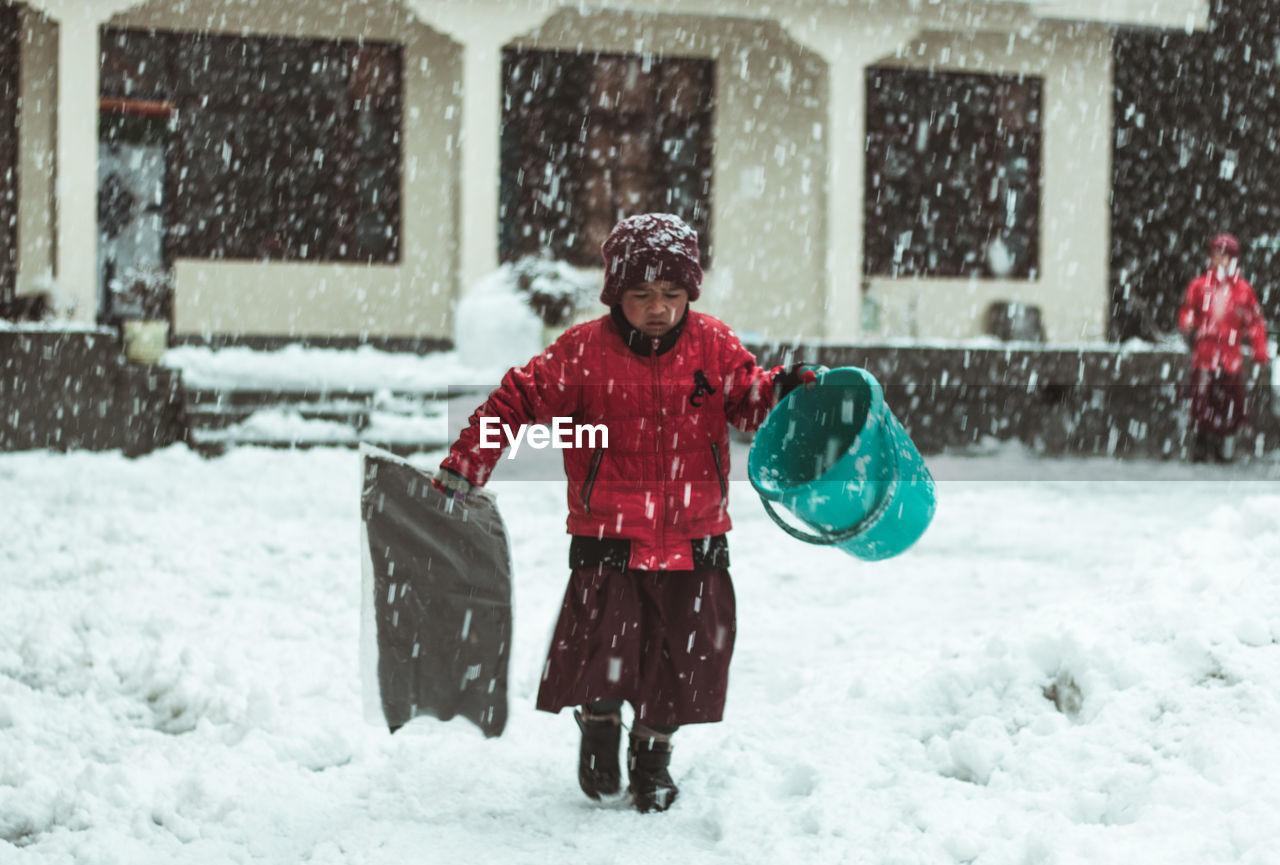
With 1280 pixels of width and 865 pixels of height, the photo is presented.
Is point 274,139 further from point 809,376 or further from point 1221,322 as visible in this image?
point 809,376

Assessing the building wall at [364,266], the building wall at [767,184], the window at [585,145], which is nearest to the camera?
the building wall at [364,266]

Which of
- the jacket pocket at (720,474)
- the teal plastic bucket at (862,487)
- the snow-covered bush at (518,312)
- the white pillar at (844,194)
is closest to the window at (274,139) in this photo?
the snow-covered bush at (518,312)

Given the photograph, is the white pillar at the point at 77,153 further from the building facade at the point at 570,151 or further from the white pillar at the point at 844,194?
the white pillar at the point at 844,194

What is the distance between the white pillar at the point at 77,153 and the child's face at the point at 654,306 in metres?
9.09

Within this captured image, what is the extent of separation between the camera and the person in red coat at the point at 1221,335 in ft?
30.4

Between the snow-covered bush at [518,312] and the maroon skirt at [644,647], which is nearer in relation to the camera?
the maroon skirt at [644,647]

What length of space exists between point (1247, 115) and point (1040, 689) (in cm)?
1590

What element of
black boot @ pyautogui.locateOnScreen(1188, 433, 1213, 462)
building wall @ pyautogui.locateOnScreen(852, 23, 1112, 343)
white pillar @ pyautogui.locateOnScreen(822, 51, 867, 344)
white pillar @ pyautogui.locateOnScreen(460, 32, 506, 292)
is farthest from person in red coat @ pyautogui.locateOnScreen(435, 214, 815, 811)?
building wall @ pyautogui.locateOnScreen(852, 23, 1112, 343)

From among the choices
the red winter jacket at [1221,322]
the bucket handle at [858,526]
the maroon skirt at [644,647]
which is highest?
the red winter jacket at [1221,322]

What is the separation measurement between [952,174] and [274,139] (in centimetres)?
710

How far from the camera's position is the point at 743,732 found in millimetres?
3506

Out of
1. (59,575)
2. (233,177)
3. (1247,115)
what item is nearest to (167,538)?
(59,575)

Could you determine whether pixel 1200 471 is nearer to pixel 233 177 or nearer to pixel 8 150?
pixel 233 177

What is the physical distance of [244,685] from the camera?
3756mm
